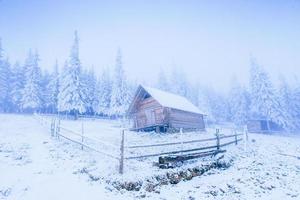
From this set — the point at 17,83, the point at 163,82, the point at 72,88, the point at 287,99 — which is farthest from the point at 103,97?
the point at 287,99

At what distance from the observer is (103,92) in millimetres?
59406

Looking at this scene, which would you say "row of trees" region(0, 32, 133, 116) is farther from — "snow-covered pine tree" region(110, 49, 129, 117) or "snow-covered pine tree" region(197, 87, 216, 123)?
"snow-covered pine tree" region(197, 87, 216, 123)

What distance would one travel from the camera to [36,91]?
5234cm

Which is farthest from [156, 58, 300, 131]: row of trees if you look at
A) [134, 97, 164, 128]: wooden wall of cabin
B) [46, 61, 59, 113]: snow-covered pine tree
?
[46, 61, 59, 113]: snow-covered pine tree

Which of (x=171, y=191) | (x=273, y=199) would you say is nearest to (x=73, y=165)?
(x=171, y=191)

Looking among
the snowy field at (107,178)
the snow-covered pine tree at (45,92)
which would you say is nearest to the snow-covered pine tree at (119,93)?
the snow-covered pine tree at (45,92)

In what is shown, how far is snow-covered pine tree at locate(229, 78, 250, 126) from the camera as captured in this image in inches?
2239

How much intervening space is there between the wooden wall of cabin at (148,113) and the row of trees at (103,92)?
14738 millimetres

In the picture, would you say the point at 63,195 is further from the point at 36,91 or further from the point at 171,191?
the point at 36,91

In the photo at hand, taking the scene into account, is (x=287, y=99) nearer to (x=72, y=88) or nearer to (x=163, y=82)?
(x=163, y=82)

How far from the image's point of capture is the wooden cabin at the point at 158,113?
3084cm

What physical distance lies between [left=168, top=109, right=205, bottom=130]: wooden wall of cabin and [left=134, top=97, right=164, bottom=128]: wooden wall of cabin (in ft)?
5.05

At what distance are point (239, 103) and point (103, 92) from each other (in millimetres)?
Result: 35604

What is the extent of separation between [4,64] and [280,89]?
232ft
